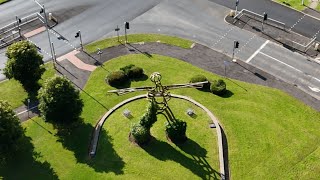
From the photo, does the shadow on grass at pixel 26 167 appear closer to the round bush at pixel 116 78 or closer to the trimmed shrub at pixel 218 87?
the round bush at pixel 116 78

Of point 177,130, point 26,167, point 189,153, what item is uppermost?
point 177,130

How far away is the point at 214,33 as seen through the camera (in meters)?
82.3

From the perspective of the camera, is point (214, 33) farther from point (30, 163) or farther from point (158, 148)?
point (30, 163)

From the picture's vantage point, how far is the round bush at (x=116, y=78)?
69375mm

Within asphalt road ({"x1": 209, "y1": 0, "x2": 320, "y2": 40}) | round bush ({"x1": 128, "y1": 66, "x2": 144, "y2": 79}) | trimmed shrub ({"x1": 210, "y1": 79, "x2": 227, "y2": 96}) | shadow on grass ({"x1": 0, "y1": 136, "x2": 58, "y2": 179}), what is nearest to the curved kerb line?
trimmed shrub ({"x1": 210, "y1": 79, "x2": 227, "y2": 96})

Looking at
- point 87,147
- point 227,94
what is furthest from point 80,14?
point 87,147

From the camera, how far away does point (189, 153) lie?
5778cm

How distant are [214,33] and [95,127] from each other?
104 ft

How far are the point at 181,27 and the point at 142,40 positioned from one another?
8.30 meters

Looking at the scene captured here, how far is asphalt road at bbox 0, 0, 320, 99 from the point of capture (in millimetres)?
75000

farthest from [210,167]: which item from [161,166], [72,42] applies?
[72,42]

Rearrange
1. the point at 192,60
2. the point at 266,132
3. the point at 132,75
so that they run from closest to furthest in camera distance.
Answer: the point at 266,132, the point at 132,75, the point at 192,60

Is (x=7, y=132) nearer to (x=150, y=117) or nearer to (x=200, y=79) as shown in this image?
(x=150, y=117)

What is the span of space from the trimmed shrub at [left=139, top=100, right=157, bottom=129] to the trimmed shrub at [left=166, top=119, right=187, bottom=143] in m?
2.17
